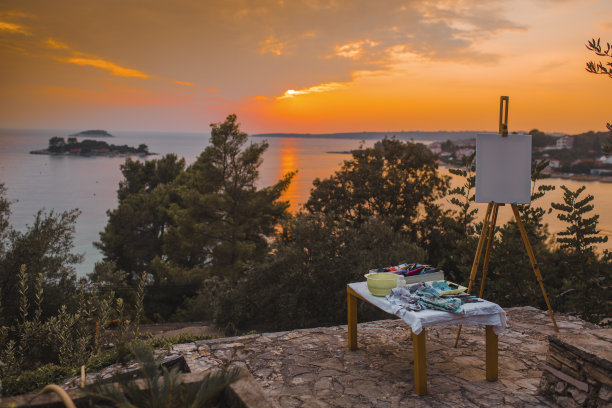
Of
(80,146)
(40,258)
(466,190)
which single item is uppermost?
(80,146)

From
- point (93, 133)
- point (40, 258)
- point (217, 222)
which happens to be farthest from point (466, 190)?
point (93, 133)

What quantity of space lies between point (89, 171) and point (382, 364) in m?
35.9

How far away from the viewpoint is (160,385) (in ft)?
5.74

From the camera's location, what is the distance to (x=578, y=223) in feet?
20.1

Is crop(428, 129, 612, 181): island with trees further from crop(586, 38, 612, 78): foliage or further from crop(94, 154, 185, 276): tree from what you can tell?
crop(94, 154, 185, 276): tree

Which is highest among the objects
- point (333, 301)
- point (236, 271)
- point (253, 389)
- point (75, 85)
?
point (75, 85)

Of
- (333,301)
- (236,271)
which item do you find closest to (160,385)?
(333,301)

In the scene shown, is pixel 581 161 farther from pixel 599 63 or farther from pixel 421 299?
pixel 421 299

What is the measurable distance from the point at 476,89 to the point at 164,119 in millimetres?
16963

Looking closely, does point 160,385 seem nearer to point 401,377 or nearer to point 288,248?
point 401,377

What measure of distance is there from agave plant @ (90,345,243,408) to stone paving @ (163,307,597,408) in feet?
3.71

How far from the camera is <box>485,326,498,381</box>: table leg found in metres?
3.44

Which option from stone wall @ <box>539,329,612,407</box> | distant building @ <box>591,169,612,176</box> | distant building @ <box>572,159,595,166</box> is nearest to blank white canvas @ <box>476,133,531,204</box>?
stone wall @ <box>539,329,612,407</box>

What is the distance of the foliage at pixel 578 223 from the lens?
602 cm
